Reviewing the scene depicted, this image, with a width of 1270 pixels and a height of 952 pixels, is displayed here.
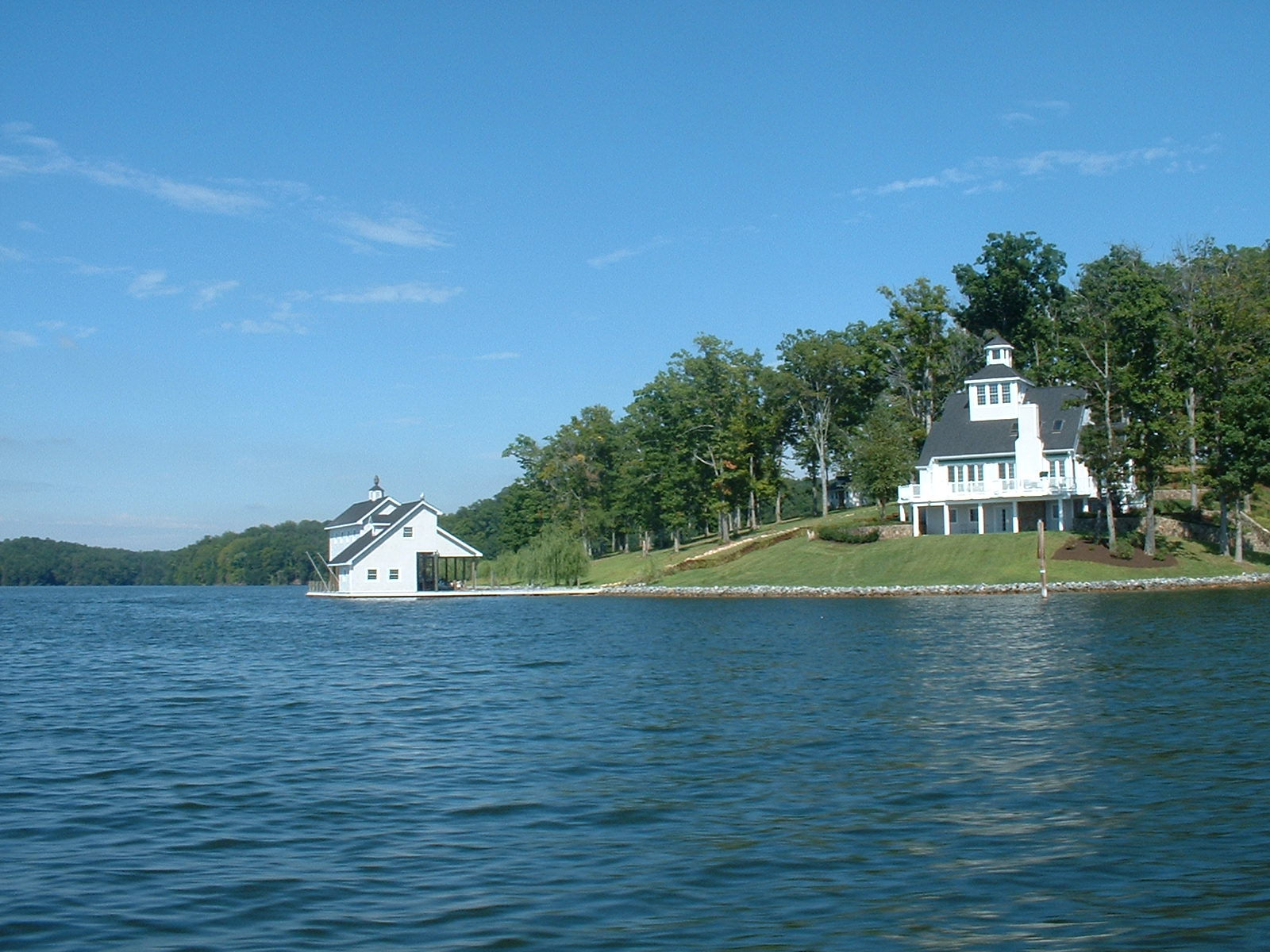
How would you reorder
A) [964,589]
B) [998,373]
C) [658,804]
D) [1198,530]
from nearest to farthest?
[658,804], [964,589], [1198,530], [998,373]

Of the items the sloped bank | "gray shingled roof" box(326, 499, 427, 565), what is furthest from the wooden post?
"gray shingled roof" box(326, 499, 427, 565)

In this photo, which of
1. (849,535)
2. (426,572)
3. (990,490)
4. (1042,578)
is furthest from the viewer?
(426,572)

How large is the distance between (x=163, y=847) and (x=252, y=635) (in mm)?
39220

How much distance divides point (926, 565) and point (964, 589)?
5.65 m

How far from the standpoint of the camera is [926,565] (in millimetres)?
67125

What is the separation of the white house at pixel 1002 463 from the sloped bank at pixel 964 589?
1161 cm

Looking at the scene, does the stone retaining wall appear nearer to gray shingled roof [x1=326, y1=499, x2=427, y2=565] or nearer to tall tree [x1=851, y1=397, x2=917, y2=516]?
tall tree [x1=851, y1=397, x2=917, y2=516]

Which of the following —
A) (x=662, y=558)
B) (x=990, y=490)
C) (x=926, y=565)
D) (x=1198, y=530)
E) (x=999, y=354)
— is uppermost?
(x=999, y=354)

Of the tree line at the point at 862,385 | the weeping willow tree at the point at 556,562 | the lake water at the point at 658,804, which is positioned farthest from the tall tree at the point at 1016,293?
the lake water at the point at 658,804

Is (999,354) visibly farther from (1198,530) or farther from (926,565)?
(926,565)

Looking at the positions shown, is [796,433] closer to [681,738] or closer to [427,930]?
[681,738]

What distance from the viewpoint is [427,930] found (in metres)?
10.1

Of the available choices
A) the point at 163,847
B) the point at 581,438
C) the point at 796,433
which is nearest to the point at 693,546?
the point at 796,433

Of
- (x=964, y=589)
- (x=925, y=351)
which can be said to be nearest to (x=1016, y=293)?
(x=925, y=351)
